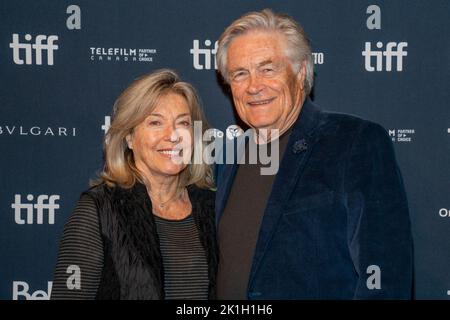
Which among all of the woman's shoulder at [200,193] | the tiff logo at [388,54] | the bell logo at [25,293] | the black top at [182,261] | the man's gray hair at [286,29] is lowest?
the bell logo at [25,293]

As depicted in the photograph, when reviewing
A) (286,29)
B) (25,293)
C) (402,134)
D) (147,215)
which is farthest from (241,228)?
(25,293)

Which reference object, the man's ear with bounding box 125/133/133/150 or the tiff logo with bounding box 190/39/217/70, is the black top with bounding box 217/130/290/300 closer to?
the man's ear with bounding box 125/133/133/150

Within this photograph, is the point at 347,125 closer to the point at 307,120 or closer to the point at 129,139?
the point at 307,120

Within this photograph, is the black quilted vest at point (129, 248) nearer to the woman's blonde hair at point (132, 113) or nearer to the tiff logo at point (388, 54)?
the woman's blonde hair at point (132, 113)

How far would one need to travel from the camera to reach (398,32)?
264 centimetres

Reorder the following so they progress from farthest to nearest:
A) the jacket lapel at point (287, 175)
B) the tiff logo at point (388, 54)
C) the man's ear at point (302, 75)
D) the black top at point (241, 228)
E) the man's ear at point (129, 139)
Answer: the tiff logo at point (388, 54)
the man's ear at point (129, 139)
the man's ear at point (302, 75)
the black top at point (241, 228)
the jacket lapel at point (287, 175)

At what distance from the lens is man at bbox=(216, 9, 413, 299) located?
1.71m

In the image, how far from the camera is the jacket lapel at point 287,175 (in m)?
1.81

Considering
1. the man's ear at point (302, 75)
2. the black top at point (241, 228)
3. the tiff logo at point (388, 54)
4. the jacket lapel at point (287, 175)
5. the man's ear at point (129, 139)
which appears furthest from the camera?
the tiff logo at point (388, 54)

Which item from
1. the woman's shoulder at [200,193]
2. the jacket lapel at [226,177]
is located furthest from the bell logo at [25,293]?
the jacket lapel at [226,177]

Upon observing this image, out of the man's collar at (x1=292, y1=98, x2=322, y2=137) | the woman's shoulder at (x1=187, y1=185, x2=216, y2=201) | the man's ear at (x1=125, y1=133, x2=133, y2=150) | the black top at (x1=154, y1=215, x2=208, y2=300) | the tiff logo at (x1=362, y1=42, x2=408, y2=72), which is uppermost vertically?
the tiff logo at (x1=362, y1=42, x2=408, y2=72)

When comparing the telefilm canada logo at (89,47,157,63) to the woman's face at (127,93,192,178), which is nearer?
the woman's face at (127,93,192,178)

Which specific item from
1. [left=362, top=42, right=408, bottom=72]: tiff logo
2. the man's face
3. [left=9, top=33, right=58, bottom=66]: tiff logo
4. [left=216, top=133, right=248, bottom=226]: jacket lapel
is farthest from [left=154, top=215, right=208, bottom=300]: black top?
[left=362, top=42, right=408, bottom=72]: tiff logo
